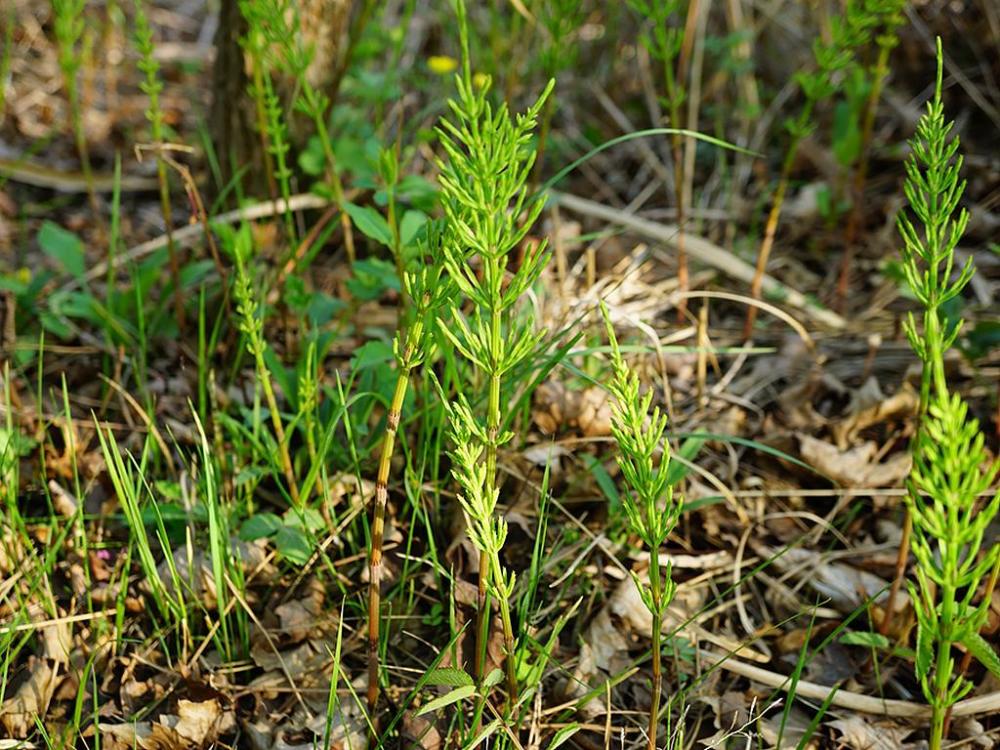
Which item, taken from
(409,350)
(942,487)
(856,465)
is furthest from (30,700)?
(856,465)

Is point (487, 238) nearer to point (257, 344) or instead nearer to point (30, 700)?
point (257, 344)

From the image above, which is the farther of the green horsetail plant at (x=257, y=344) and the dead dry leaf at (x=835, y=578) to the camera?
the dead dry leaf at (x=835, y=578)

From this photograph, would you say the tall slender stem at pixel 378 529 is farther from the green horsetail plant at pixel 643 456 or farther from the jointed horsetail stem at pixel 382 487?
the green horsetail plant at pixel 643 456

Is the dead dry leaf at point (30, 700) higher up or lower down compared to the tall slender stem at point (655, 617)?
lower down

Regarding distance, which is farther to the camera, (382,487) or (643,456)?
(382,487)

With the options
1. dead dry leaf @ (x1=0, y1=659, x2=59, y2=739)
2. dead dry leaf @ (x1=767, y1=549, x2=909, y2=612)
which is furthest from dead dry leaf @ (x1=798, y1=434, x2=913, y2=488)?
dead dry leaf @ (x1=0, y1=659, x2=59, y2=739)

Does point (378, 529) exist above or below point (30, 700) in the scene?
above

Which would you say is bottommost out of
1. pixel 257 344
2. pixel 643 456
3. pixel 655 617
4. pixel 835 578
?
pixel 835 578

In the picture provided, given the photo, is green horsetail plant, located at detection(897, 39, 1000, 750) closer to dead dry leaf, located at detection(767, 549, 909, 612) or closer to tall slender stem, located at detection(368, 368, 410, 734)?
dead dry leaf, located at detection(767, 549, 909, 612)

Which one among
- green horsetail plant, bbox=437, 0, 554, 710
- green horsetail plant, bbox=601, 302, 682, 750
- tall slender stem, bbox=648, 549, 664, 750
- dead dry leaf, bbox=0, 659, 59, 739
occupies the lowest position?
dead dry leaf, bbox=0, 659, 59, 739

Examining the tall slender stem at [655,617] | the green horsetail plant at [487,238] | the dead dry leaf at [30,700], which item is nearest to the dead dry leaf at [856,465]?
the tall slender stem at [655,617]

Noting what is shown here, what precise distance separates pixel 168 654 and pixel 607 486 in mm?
901

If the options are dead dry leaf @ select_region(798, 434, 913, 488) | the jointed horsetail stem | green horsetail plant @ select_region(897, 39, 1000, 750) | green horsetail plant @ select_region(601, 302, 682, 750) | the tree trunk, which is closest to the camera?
green horsetail plant @ select_region(897, 39, 1000, 750)

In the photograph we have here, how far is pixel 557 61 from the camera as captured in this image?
2359mm
